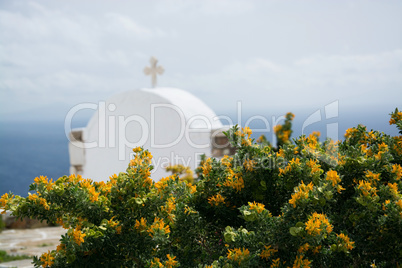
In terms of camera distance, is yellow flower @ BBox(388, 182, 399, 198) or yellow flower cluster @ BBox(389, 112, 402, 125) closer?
yellow flower @ BBox(388, 182, 399, 198)

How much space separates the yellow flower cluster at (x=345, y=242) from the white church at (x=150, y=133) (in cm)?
457

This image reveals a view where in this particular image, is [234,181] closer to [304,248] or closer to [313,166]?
[313,166]

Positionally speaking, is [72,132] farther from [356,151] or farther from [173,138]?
[356,151]

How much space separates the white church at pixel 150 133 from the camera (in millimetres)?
6746

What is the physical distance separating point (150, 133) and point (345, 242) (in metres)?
5.29

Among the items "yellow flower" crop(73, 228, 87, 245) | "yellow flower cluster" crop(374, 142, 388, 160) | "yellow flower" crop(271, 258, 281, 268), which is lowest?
"yellow flower" crop(271, 258, 281, 268)

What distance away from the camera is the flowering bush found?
1.97 meters

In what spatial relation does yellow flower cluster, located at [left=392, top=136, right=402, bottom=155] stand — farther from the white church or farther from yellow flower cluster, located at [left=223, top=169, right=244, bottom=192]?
the white church

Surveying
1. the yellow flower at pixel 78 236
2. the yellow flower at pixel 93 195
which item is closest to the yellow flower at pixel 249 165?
the yellow flower at pixel 93 195

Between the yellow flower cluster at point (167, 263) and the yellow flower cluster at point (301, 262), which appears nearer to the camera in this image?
→ the yellow flower cluster at point (301, 262)

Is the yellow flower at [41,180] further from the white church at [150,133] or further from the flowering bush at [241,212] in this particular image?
the white church at [150,133]

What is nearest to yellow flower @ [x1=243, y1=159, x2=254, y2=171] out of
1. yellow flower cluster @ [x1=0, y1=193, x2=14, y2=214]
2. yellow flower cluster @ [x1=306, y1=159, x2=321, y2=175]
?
yellow flower cluster @ [x1=306, y1=159, x2=321, y2=175]

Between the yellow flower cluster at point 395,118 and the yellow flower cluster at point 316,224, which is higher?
the yellow flower cluster at point 395,118

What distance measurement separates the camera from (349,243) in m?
2.00
